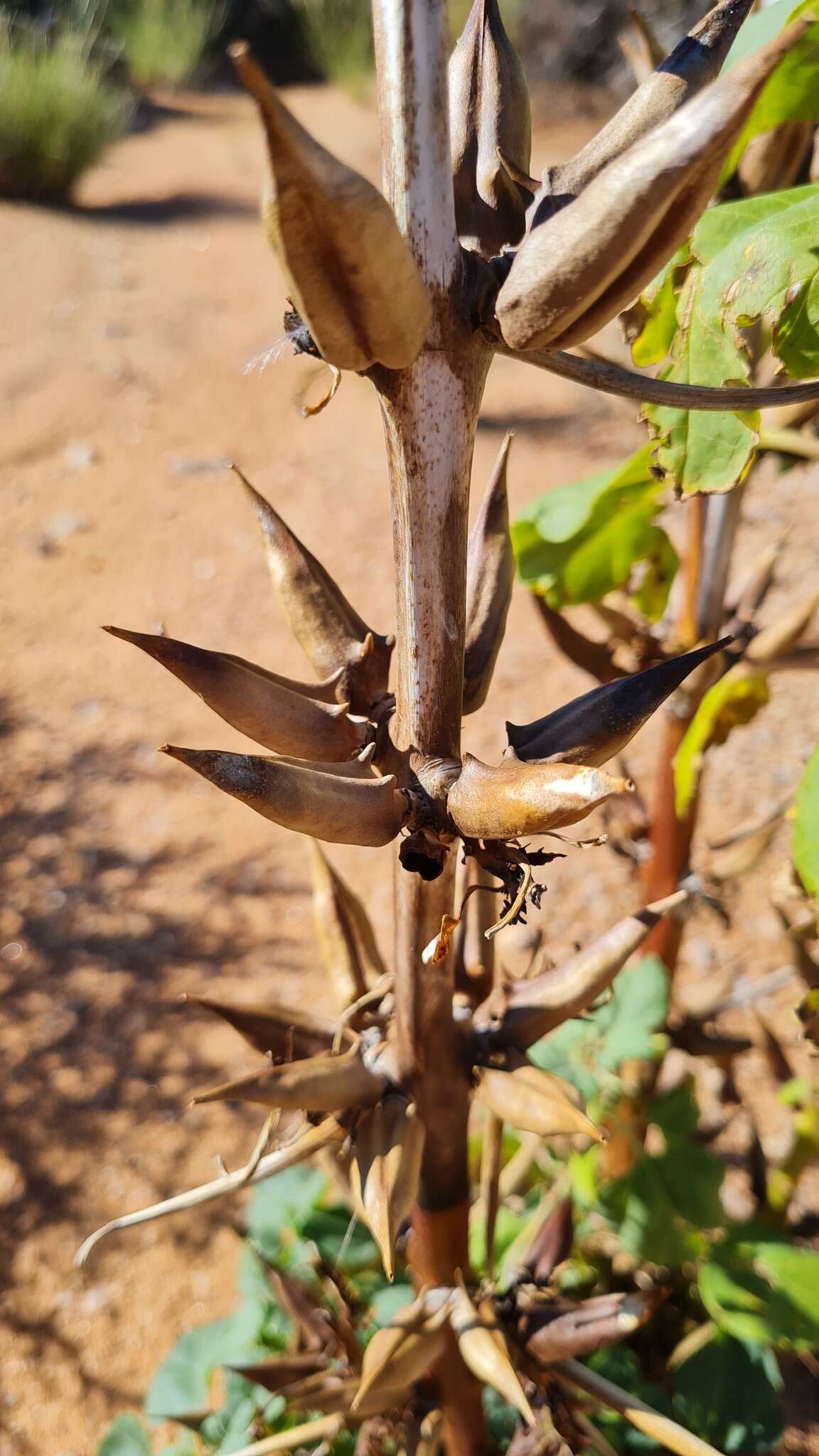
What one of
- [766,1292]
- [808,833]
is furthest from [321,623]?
[766,1292]

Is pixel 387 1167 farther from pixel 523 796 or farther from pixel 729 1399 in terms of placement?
pixel 729 1399

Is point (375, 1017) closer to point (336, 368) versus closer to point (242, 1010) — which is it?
point (242, 1010)

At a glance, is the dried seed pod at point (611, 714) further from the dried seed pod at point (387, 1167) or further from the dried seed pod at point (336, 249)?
the dried seed pod at point (387, 1167)

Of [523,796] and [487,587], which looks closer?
[523,796]

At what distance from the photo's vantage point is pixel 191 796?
3.37 metres

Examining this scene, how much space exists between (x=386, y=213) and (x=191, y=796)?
9.92ft

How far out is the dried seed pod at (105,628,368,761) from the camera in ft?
1.95

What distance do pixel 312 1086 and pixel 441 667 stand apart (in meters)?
0.36

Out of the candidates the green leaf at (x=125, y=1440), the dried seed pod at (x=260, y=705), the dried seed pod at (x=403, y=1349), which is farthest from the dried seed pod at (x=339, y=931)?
the green leaf at (x=125, y=1440)

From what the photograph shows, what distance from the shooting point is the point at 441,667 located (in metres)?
0.67

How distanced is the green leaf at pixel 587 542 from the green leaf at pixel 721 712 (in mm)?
202

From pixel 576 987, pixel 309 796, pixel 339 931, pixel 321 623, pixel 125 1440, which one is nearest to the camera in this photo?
pixel 309 796

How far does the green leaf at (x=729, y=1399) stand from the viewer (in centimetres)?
142

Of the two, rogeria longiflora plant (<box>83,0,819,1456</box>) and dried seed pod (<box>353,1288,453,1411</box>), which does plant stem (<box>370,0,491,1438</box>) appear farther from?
dried seed pod (<box>353,1288,453,1411</box>)
